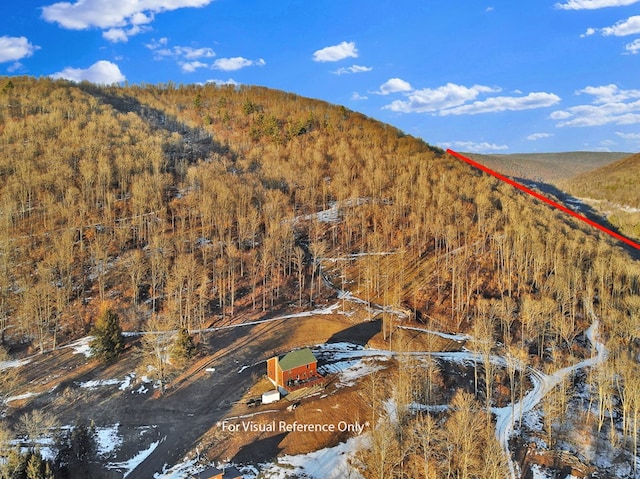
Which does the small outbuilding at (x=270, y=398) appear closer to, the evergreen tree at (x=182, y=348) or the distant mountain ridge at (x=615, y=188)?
the evergreen tree at (x=182, y=348)

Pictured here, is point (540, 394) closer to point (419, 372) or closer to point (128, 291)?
point (419, 372)

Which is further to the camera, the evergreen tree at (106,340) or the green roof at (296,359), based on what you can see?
the evergreen tree at (106,340)

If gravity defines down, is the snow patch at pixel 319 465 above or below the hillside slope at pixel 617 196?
below

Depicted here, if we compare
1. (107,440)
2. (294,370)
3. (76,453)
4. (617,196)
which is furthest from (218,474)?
(617,196)

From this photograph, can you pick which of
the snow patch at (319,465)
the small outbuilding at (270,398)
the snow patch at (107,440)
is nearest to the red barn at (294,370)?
the small outbuilding at (270,398)

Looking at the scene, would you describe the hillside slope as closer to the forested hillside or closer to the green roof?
the forested hillside

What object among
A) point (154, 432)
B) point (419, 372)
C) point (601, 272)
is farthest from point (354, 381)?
point (601, 272)

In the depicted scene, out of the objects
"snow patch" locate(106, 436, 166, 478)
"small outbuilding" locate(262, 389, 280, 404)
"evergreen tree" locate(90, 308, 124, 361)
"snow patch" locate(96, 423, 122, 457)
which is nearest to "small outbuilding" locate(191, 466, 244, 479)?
"snow patch" locate(106, 436, 166, 478)
